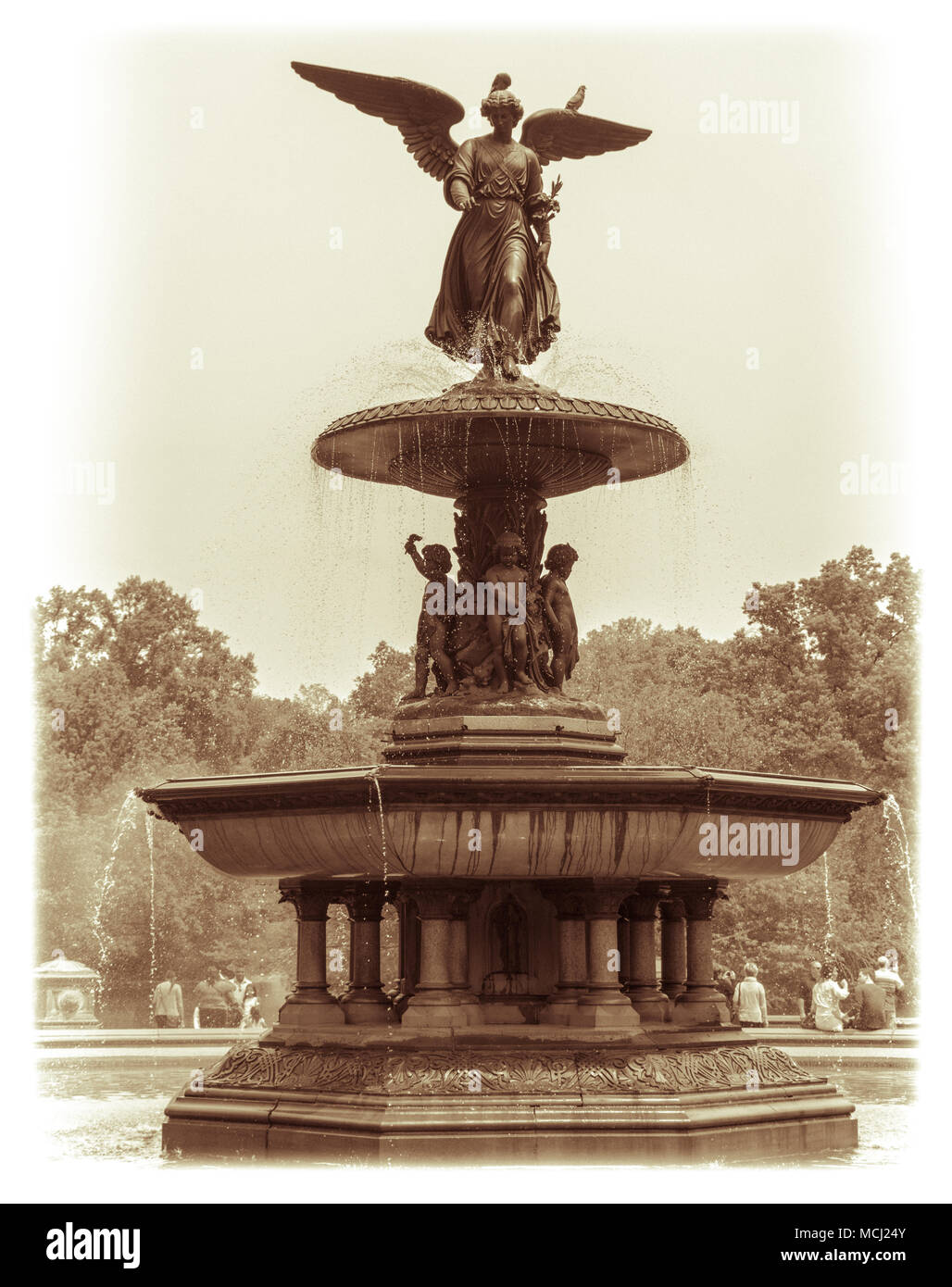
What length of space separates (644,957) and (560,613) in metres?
2.32

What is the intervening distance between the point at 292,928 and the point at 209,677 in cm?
1052

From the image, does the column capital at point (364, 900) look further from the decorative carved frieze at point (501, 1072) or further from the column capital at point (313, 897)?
the decorative carved frieze at point (501, 1072)

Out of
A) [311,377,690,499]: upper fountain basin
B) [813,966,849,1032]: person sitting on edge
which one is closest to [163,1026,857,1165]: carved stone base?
[311,377,690,499]: upper fountain basin

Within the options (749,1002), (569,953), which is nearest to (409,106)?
(569,953)

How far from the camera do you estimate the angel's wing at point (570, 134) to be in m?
14.2

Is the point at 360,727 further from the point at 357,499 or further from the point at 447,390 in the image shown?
the point at 447,390

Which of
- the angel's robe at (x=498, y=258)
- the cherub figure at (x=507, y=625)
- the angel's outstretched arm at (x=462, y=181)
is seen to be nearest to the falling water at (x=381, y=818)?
the cherub figure at (x=507, y=625)

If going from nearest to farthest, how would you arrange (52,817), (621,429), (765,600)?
(621,429) < (52,817) < (765,600)

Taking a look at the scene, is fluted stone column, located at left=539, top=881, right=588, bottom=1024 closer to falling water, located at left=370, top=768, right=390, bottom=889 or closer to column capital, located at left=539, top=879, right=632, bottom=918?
column capital, located at left=539, top=879, right=632, bottom=918

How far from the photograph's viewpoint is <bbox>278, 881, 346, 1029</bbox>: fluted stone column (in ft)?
41.1

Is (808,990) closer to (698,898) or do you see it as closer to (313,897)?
(698,898)
